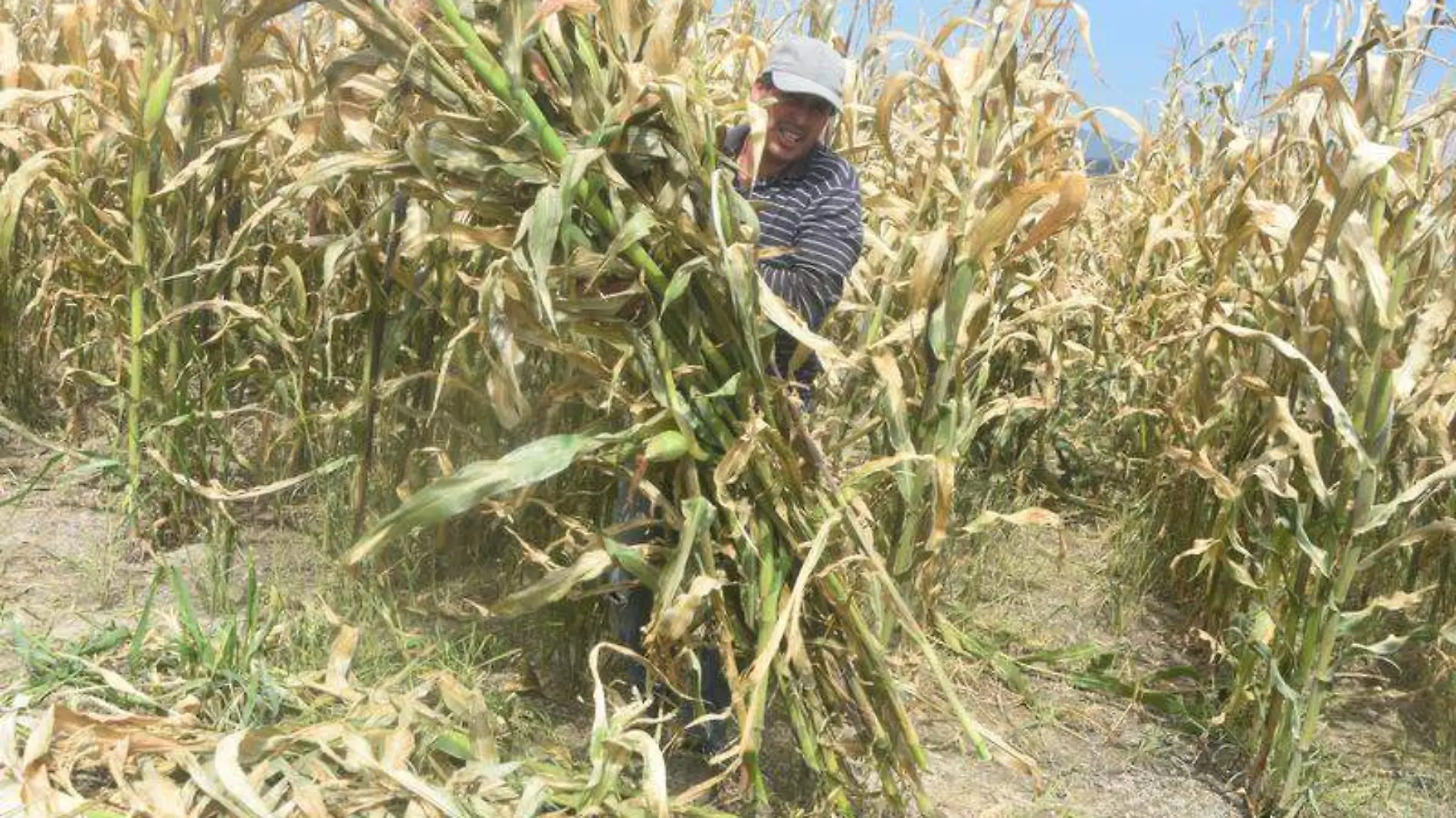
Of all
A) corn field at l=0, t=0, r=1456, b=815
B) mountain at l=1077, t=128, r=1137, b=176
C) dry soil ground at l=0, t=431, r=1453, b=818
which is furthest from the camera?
mountain at l=1077, t=128, r=1137, b=176

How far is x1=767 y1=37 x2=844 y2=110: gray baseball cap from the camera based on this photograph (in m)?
2.63

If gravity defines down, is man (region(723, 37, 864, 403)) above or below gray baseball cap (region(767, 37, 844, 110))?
below

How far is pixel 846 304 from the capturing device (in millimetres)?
3059

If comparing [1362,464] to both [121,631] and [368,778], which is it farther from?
[121,631]

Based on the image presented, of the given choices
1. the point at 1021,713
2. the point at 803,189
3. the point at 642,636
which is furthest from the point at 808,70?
the point at 1021,713

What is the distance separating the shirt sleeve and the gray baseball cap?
0.18 meters

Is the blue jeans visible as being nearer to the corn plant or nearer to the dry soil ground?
the dry soil ground

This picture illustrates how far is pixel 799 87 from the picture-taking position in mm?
2629

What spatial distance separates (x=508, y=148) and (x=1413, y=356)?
185 centimetres

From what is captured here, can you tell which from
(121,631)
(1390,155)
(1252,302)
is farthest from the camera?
(1252,302)

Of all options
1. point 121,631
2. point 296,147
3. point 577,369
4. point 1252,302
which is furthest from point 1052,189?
point 121,631

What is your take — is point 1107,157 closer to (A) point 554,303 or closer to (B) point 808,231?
(B) point 808,231

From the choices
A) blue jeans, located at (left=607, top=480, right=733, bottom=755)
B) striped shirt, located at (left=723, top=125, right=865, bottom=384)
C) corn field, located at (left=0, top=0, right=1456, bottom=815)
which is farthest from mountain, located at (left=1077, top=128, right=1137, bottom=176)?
blue jeans, located at (left=607, top=480, right=733, bottom=755)

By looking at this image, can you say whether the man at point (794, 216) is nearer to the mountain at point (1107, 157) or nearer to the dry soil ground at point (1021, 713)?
the dry soil ground at point (1021, 713)
